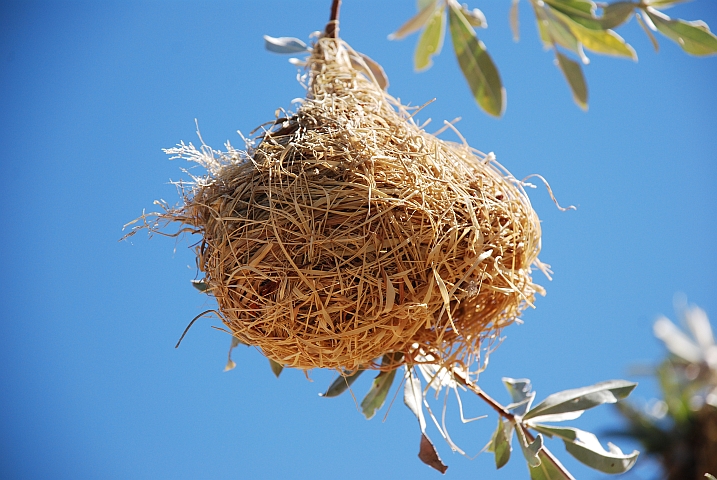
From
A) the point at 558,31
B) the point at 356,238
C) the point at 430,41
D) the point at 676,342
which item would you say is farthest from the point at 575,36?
the point at 676,342

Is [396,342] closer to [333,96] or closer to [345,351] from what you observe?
[345,351]

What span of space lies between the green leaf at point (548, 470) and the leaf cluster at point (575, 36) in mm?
634

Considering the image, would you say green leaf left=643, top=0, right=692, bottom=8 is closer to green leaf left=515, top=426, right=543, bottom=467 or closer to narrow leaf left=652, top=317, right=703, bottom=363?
green leaf left=515, top=426, right=543, bottom=467

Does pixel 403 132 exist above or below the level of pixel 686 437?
above

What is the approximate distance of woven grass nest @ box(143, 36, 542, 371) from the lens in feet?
3.32

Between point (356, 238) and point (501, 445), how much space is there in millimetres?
581

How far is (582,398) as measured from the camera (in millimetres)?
1335

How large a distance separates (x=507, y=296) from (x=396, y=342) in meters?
0.20

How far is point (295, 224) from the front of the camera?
3.30 ft

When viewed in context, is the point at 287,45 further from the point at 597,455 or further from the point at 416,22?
the point at 597,455

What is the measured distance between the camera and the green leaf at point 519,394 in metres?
1.31

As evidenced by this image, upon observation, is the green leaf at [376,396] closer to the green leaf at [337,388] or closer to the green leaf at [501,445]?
the green leaf at [337,388]

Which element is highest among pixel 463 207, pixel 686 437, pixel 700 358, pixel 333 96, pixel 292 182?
pixel 333 96

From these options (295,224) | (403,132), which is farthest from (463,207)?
(295,224)
